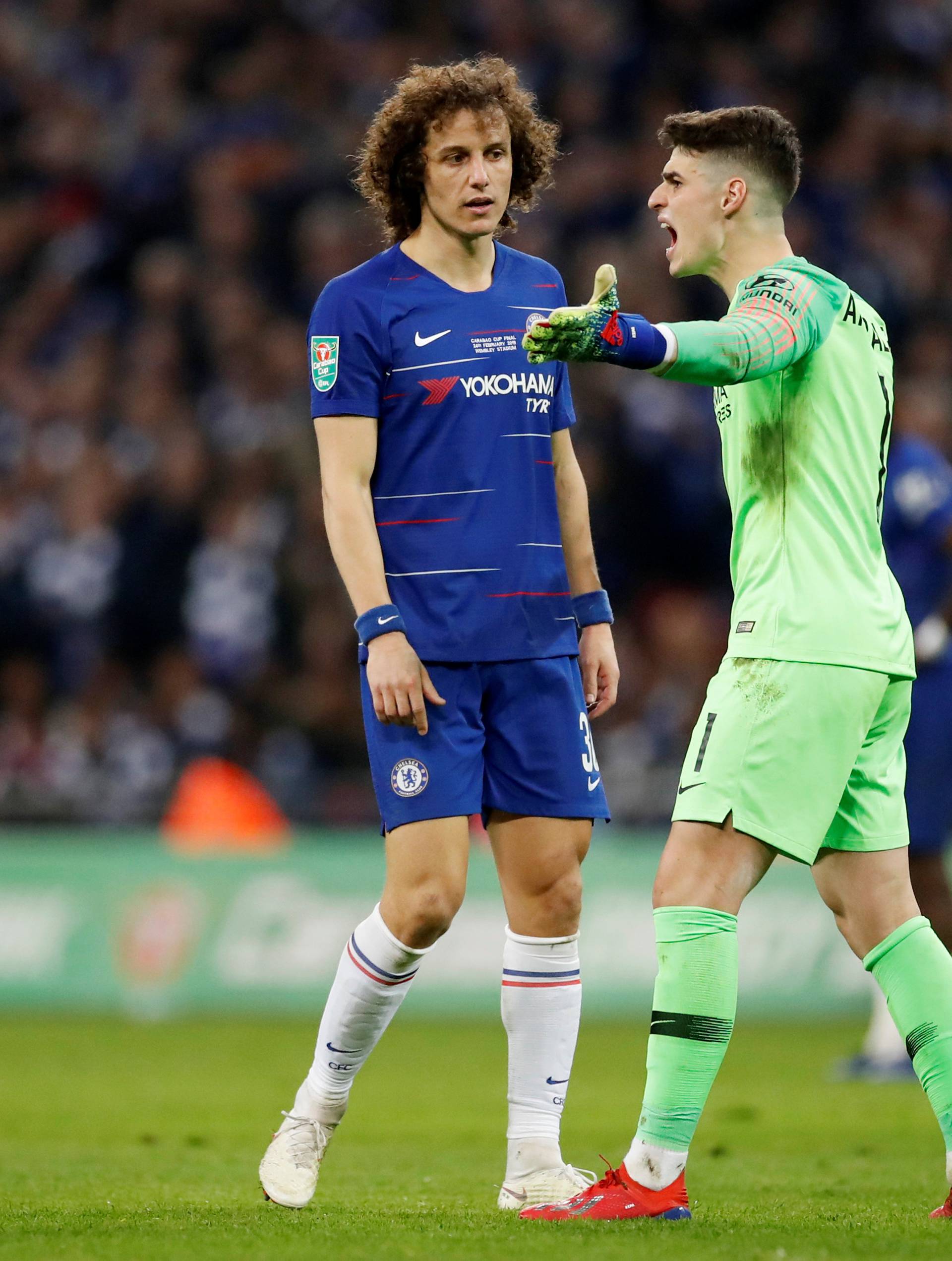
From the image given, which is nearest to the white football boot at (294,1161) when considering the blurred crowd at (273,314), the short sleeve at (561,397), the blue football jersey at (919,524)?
the short sleeve at (561,397)

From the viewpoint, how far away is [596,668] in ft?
15.5

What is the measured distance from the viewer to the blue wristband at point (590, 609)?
184 inches

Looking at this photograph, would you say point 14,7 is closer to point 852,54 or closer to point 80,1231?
point 852,54

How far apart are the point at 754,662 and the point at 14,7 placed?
14015mm

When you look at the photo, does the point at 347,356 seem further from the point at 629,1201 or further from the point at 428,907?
the point at 629,1201

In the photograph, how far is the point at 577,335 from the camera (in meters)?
3.57

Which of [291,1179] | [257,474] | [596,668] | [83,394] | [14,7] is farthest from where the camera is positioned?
[14,7]

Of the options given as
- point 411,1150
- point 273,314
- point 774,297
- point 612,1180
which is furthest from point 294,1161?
point 273,314

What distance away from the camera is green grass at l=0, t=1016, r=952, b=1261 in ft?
11.9

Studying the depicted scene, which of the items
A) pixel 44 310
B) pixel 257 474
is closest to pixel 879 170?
pixel 257 474

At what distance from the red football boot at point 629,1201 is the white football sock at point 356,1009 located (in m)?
0.68

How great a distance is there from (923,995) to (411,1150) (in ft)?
7.67

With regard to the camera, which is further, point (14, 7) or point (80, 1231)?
point (14, 7)

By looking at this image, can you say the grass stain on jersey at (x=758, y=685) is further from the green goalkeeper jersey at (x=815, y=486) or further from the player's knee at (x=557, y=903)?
the player's knee at (x=557, y=903)
